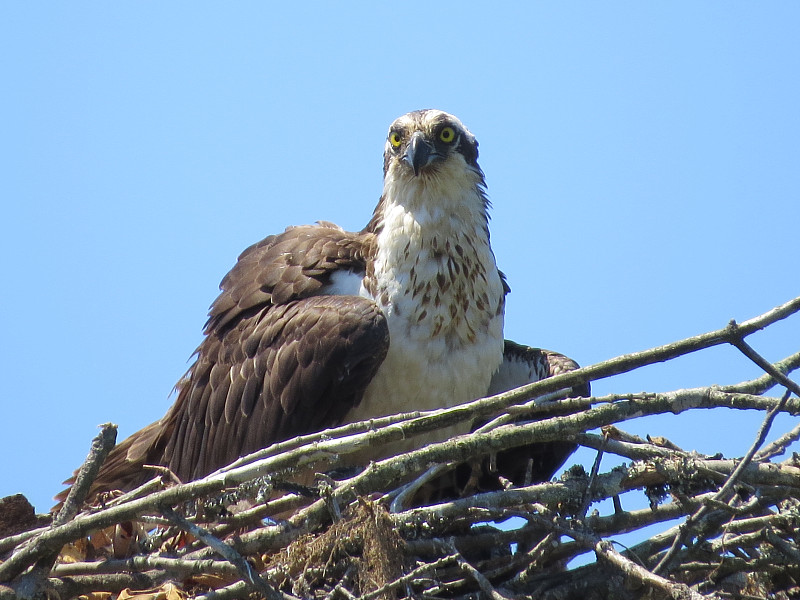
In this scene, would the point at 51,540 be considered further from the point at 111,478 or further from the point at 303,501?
the point at 111,478

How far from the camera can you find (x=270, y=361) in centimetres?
638

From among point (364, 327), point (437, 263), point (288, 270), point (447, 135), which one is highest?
point (447, 135)

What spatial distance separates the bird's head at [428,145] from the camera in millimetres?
6617

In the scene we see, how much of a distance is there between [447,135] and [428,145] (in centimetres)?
19

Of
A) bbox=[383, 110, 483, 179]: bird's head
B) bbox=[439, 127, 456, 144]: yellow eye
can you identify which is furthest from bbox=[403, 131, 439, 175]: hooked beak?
bbox=[439, 127, 456, 144]: yellow eye

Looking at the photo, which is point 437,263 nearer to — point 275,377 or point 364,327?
point 364,327

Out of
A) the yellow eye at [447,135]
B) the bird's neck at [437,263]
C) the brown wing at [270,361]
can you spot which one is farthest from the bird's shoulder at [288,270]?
the yellow eye at [447,135]

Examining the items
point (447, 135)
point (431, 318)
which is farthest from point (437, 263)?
point (447, 135)

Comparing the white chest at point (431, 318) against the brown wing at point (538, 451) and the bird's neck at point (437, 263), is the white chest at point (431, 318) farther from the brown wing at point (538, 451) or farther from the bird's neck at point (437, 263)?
the brown wing at point (538, 451)

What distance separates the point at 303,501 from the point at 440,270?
76.9 inches

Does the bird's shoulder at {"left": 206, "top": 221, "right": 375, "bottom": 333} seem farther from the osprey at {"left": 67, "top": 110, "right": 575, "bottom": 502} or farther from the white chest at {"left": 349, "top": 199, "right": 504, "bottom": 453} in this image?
the white chest at {"left": 349, "top": 199, "right": 504, "bottom": 453}

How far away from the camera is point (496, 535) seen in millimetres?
5223

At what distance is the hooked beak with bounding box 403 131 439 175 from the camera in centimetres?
Answer: 657

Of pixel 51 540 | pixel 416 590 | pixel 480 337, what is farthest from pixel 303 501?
pixel 480 337
